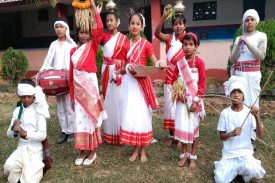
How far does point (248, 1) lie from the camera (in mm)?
10648

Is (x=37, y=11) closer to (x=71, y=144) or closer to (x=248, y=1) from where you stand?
(x=248, y=1)

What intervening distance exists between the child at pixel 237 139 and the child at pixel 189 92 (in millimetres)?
347

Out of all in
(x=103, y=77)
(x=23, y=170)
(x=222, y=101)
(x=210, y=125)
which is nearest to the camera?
(x=23, y=170)

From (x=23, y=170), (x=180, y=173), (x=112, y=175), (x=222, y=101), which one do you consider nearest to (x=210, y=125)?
(x=222, y=101)

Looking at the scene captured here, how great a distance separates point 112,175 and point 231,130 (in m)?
1.50

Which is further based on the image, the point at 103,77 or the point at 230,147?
the point at 103,77

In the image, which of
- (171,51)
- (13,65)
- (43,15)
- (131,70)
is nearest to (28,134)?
(131,70)

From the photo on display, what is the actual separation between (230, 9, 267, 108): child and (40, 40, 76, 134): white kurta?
246cm

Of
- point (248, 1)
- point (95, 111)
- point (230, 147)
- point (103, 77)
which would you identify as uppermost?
point (248, 1)

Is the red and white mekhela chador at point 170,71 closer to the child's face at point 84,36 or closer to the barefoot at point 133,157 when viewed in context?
the barefoot at point 133,157

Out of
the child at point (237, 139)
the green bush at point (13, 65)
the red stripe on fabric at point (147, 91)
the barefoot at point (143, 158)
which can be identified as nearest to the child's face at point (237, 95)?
the child at point (237, 139)

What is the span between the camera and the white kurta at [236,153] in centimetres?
367

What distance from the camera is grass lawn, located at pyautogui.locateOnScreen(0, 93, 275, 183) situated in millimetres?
3906

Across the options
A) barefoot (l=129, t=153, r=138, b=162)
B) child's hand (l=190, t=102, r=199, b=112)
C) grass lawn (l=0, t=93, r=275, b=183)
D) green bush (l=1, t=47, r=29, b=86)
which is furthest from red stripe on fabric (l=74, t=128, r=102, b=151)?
green bush (l=1, t=47, r=29, b=86)
